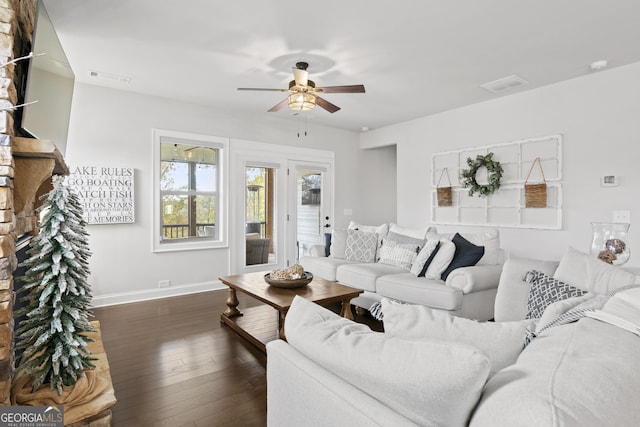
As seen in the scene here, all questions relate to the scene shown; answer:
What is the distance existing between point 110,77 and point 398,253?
3.75 meters

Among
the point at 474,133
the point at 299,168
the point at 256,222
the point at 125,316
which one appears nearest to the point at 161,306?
the point at 125,316

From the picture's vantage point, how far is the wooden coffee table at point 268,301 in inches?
114

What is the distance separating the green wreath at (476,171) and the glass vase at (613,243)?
2503mm

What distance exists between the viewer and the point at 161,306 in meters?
4.23

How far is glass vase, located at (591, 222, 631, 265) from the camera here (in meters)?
2.15

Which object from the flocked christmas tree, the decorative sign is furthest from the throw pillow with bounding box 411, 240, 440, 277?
the decorative sign

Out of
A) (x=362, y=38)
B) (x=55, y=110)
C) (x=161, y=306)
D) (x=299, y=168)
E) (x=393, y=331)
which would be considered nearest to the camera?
(x=393, y=331)

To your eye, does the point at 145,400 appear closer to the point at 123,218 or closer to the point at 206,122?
the point at 123,218

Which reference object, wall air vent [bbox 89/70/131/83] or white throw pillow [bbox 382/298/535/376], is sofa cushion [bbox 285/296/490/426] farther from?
wall air vent [bbox 89/70/131/83]

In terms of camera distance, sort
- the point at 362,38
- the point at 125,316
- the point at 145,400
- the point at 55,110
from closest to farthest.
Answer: the point at 145,400, the point at 55,110, the point at 362,38, the point at 125,316

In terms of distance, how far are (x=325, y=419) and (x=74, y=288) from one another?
1.60 meters

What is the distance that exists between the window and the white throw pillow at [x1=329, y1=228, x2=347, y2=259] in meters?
1.66

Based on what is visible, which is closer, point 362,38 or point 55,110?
point 55,110

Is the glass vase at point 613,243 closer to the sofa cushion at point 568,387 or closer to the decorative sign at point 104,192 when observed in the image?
the sofa cushion at point 568,387
